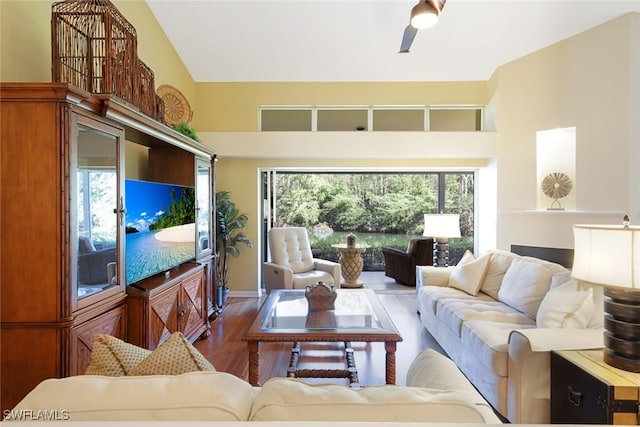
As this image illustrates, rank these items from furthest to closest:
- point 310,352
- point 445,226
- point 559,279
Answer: point 445,226 < point 310,352 < point 559,279

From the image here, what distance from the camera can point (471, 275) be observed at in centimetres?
352

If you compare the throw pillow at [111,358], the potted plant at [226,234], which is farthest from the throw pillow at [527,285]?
the potted plant at [226,234]

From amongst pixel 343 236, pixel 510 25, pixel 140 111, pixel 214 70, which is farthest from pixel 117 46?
pixel 343 236

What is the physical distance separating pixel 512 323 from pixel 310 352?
5.48 ft

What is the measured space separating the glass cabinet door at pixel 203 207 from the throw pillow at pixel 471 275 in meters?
2.73

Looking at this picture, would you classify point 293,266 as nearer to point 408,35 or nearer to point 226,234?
point 226,234

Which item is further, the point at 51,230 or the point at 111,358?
the point at 51,230

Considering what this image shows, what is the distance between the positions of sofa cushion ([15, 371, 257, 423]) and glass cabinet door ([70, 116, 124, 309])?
3.92 ft

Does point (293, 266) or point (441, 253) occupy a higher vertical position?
point (441, 253)

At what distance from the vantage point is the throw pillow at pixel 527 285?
272 cm

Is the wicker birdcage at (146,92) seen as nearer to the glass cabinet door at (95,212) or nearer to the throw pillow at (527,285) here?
the glass cabinet door at (95,212)

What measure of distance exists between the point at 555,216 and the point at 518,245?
1.95 ft

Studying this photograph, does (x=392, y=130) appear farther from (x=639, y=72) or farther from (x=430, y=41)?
(x=639, y=72)

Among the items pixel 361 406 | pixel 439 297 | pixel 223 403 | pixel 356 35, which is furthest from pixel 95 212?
pixel 356 35
